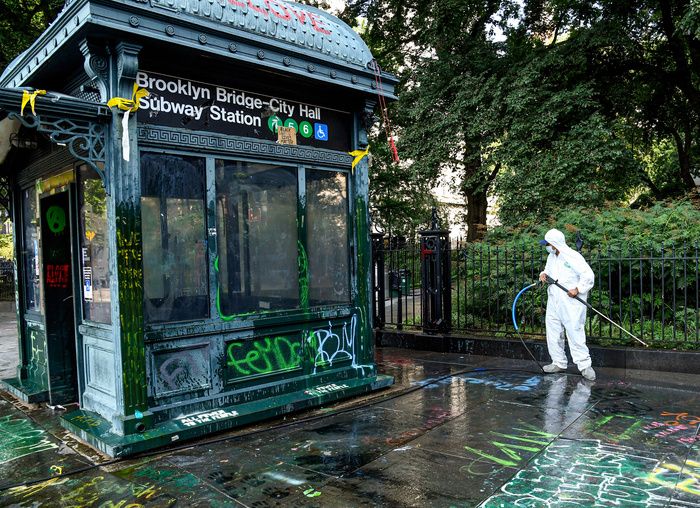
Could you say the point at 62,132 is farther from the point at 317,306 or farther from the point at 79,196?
the point at 317,306

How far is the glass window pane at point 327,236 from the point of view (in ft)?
19.8

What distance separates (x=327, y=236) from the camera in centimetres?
621

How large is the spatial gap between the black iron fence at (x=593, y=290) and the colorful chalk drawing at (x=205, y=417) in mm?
4660

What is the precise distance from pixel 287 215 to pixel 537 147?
9066 millimetres

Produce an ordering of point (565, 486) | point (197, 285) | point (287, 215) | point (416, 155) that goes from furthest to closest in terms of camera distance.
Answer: point (416, 155), point (287, 215), point (197, 285), point (565, 486)

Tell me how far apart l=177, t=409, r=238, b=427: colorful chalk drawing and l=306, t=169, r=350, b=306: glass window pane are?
1.56 metres

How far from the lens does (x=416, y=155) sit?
14.6 metres

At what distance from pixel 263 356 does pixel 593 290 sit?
5627mm

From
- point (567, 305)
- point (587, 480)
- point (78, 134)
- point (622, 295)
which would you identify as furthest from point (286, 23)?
point (622, 295)

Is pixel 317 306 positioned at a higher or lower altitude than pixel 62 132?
lower

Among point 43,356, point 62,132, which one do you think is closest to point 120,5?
point 62,132

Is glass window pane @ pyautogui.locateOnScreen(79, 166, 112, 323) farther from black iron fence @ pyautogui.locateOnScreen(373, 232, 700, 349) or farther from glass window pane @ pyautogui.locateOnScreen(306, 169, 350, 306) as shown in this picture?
black iron fence @ pyautogui.locateOnScreen(373, 232, 700, 349)

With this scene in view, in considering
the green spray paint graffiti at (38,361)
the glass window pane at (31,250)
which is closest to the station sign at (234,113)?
the glass window pane at (31,250)

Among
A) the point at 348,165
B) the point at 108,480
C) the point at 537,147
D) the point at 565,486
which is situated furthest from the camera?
the point at 537,147
